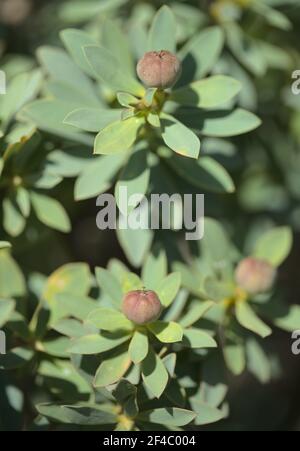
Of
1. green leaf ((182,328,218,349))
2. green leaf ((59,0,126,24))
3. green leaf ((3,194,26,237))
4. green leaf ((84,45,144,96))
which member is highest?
green leaf ((59,0,126,24))

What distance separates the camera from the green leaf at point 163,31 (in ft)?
5.16

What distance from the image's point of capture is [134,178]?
1.54 meters

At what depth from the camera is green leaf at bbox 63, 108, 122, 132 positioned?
4.75 ft

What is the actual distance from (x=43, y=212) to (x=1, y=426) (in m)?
0.47

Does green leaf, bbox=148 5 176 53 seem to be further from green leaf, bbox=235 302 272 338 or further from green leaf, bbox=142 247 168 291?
green leaf, bbox=235 302 272 338

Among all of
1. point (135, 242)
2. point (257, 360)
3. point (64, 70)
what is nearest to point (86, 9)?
point (64, 70)

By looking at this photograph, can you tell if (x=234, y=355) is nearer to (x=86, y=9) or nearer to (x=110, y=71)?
(x=110, y=71)

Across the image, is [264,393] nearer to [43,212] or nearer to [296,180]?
[296,180]

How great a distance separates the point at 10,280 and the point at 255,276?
0.53 meters

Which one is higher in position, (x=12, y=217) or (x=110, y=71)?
(x=110, y=71)

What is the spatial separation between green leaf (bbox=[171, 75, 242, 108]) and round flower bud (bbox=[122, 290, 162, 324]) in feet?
1.41

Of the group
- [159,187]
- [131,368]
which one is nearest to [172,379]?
[131,368]

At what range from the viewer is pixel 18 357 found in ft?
5.07

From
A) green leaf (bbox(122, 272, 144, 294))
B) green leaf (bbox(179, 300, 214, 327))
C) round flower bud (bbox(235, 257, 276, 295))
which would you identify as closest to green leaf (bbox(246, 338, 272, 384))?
round flower bud (bbox(235, 257, 276, 295))
